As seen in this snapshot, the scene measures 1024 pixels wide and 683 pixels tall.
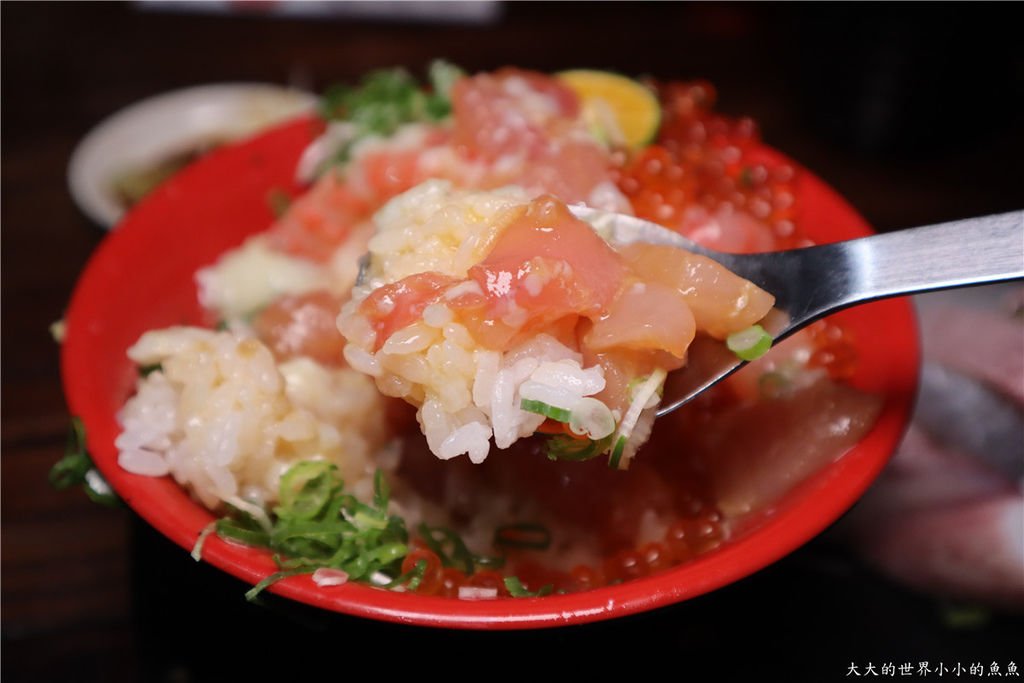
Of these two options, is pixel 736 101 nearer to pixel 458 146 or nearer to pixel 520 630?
pixel 458 146

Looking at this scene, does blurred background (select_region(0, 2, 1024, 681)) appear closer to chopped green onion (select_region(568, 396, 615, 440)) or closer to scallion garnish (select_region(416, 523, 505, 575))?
scallion garnish (select_region(416, 523, 505, 575))

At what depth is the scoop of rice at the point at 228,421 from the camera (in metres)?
1.33

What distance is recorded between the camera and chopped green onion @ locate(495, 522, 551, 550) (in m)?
1.45

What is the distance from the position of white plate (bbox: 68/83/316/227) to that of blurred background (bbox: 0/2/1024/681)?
0.17 m

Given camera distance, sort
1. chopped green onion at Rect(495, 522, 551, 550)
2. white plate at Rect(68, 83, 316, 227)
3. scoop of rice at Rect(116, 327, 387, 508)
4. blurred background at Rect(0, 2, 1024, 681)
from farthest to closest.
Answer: white plate at Rect(68, 83, 316, 227) → blurred background at Rect(0, 2, 1024, 681) → chopped green onion at Rect(495, 522, 551, 550) → scoop of rice at Rect(116, 327, 387, 508)

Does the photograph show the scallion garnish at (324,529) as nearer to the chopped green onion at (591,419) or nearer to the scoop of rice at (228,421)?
the scoop of rice at (228,421)

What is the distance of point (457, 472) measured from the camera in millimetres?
1532

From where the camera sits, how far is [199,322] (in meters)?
1.87

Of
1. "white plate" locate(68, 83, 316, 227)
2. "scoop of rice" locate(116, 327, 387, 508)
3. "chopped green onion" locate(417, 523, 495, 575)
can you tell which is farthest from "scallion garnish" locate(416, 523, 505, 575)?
"white plate" locate(68, 83, 316, 227)

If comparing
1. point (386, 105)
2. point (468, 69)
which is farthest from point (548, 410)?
point (468, 69)

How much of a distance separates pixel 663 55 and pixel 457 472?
2.36 m

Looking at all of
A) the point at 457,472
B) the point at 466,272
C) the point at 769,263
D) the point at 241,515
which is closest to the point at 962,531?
the point at 769,263

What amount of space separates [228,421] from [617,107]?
1126 millimetres

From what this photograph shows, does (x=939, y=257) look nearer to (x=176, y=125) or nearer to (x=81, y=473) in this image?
(x=81, y=473)
